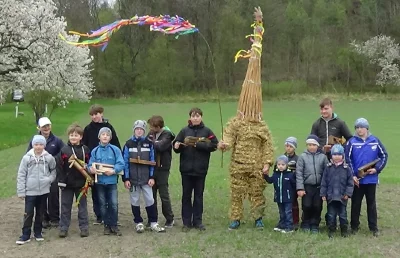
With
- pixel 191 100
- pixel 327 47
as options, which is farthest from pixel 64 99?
pixel 327 47

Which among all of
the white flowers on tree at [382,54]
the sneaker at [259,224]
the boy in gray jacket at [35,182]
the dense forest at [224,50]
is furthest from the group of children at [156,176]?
the white flowers on tree at [382,54]

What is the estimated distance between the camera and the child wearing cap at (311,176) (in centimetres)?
729

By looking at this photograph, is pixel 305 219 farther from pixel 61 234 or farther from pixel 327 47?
pixel 327 47

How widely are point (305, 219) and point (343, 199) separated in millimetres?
653

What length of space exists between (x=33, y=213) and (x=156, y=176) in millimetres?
1791

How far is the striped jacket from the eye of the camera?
24.1ft

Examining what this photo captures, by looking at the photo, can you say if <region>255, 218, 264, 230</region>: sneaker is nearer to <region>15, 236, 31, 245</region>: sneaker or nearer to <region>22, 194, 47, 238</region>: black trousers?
<region>22, 194, 47, 238</region>: black trousers

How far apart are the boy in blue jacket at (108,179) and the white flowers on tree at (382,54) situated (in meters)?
50.4

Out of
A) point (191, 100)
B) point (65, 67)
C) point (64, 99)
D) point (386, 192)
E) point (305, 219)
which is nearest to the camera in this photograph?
point (305, 219)

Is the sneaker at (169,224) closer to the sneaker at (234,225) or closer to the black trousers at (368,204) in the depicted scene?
the sneaker at (234,225)

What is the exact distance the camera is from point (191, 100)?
2045 inches

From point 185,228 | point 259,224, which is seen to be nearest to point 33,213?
point 185,228

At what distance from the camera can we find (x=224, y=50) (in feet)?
188

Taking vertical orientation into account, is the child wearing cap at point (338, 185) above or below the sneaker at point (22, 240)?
above
